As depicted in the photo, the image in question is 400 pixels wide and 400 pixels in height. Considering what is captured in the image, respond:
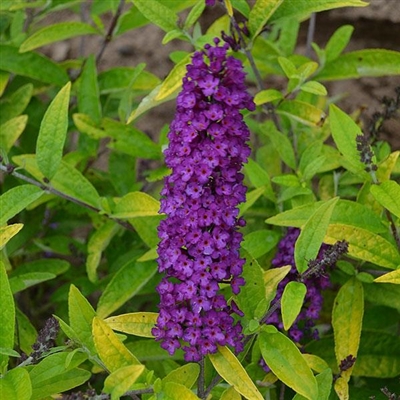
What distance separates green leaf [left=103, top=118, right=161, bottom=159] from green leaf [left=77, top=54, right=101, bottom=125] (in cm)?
10

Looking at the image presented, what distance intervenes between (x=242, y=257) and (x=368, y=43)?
2589mm

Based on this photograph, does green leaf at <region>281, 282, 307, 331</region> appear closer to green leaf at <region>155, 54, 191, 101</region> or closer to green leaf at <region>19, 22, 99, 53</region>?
green leaf at <region>155, 54, 191, 101</region>

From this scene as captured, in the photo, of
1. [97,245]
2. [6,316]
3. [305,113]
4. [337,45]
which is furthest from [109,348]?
[337,45]

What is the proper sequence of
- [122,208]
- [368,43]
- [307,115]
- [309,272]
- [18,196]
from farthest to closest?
[368,43] < [307,115] < [122,208] < [18,196] < [309,272]

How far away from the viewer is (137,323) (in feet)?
7.16

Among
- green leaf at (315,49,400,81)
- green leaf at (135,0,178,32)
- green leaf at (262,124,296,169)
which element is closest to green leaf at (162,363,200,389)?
green leaf at (262,124,296,169)

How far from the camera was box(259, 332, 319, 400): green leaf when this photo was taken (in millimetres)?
1985

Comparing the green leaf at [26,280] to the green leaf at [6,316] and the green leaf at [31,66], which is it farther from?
the green leaf at [31,66]

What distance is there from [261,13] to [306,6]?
0.15 metres

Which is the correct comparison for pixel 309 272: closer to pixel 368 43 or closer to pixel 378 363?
pixel 378 363

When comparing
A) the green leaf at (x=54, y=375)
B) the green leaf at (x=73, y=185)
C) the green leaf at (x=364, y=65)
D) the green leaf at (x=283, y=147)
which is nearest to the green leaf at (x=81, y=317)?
the green leaf at (x=54, y=375)

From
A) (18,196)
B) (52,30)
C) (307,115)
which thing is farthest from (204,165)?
(52,30)

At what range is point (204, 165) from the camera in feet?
6.52

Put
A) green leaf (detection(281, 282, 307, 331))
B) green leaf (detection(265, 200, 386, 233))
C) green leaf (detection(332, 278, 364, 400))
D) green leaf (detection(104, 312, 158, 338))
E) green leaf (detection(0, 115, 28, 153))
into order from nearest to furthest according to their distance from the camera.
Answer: green leaf (detection(281, 282, 307, 331)) → green leaf (detection(104, 312, 158, 338)) → green leaf (detection(332, 278, 364, 400)) → green leaf (detection(265, 200, 386, 233)) → green leaf (detection(0, 115, 28, 153))
